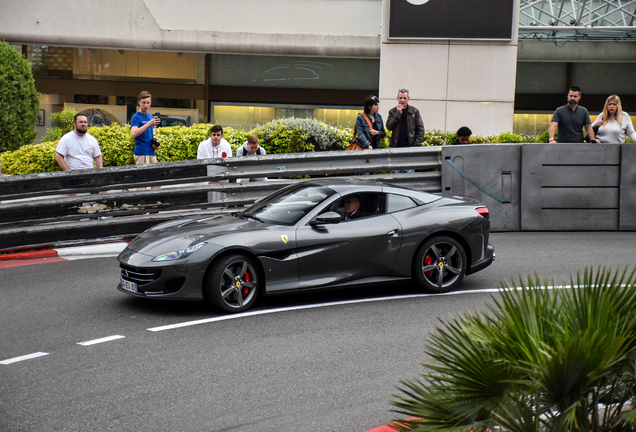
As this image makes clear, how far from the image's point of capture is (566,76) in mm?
22656

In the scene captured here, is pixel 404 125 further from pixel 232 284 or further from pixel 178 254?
pixel 178 254

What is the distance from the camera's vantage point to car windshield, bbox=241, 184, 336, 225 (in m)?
8.09

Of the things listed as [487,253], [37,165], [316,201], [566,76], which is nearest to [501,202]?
[487,253]

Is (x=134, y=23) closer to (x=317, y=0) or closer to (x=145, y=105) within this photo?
(x=317, y=0)

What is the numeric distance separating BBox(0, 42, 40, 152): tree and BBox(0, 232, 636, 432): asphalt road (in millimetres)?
8995

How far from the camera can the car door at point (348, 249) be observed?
7863mm

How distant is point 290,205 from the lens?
8312 mm

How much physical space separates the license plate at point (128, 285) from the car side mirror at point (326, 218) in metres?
1.92

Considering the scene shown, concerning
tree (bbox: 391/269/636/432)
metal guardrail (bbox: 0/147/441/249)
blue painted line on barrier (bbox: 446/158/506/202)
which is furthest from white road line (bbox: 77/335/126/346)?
blue painted line on barrier (bbox: 446/158/506/202)

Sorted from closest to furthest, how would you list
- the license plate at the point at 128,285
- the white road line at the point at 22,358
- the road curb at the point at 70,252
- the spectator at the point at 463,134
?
the white road line at the point at 22,358 → the license plate at the point at 128,285 → the road curb at the point at 70,252 → the spectator at the point at 463,134

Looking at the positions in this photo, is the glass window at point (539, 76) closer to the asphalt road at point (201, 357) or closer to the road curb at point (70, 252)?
the asphalt road at point (201, 357)

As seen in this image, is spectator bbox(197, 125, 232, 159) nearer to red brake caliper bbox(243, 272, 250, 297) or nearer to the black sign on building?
red brake caliper bbox(243, 272, 250, 297)

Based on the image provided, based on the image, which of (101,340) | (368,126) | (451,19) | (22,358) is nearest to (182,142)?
(368,126)

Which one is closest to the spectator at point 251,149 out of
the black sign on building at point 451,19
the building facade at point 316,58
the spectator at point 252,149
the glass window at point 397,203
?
the spectator at point 252,149
